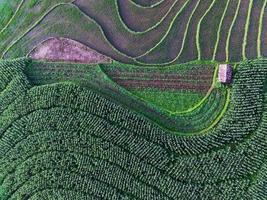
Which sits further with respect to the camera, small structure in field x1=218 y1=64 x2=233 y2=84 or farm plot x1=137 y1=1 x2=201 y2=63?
farm plot x1=137 y1=1 x2=201 y2=63

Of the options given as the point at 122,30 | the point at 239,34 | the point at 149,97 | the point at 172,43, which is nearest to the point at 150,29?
the point at 172,43

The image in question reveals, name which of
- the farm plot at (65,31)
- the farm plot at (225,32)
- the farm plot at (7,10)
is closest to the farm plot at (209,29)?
the farm plot at (225,32)

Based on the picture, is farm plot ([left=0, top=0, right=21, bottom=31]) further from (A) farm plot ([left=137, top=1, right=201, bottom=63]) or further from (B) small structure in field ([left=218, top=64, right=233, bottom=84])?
(B) small structure in field ([left=218, top=64, right=233, bottom=84])

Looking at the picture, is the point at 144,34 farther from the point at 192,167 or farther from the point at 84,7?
the point at 192,167

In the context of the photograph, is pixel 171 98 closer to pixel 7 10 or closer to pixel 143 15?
pixel 143 15

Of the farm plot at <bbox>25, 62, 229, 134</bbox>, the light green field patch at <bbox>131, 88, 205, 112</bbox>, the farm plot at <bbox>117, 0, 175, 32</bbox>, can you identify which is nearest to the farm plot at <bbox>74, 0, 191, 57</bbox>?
the farm plot at <bbox>117, 0, 175, 32</bbox>

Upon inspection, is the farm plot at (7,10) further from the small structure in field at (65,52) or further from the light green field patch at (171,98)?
the light green field patch at (171,98)
